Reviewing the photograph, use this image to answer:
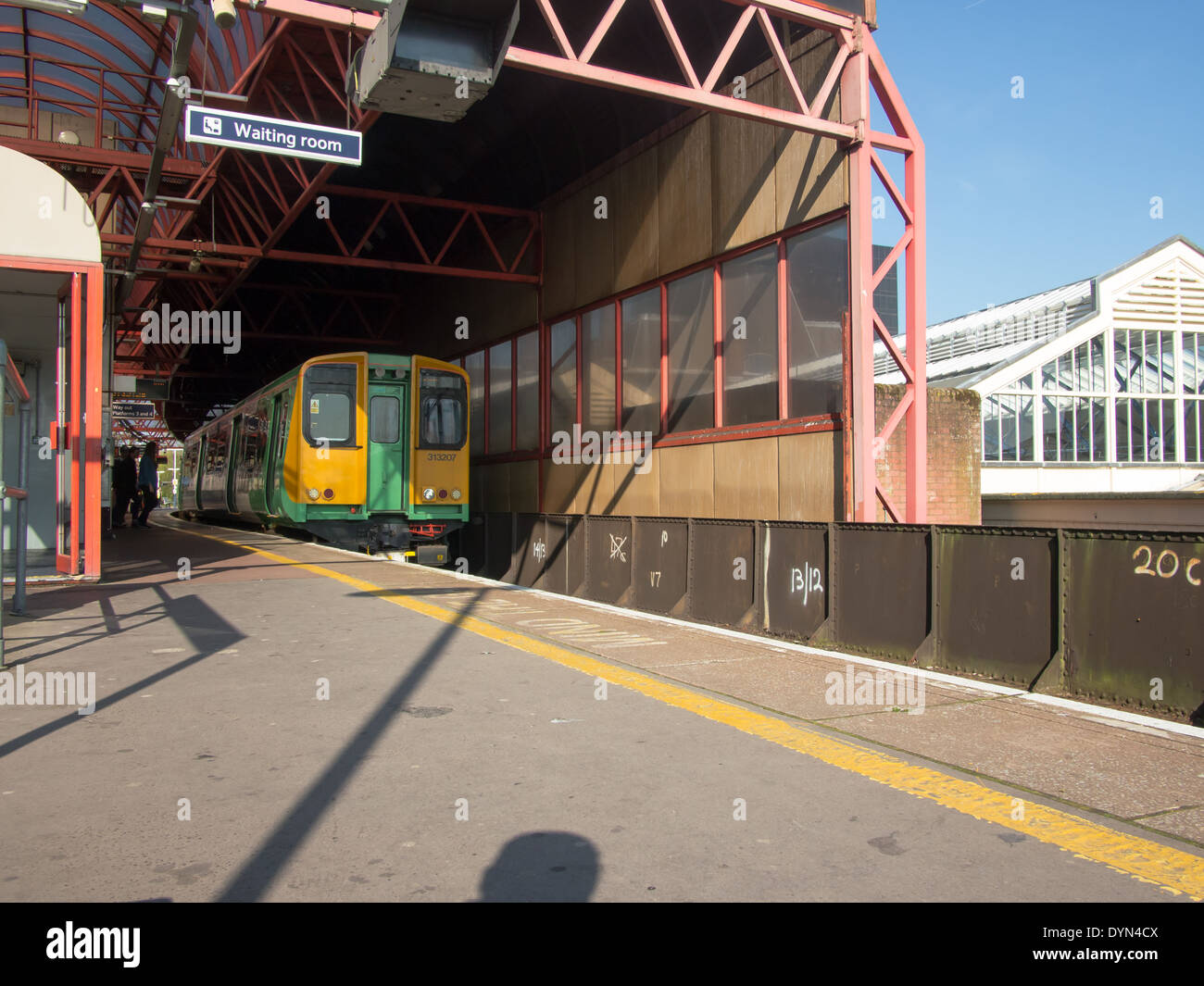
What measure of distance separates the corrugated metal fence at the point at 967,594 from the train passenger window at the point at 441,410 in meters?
6.42

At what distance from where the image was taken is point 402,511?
55.9 ft

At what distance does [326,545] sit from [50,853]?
1470 centimetres

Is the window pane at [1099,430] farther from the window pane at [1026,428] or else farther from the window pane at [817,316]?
the window pane at [817,316]

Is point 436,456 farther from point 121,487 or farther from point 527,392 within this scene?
point 121,487

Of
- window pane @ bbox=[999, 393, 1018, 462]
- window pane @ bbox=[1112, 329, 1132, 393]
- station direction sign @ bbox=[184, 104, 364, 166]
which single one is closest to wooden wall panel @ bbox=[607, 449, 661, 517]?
station direction sign @ bbox=[184, 104, 364, 166]

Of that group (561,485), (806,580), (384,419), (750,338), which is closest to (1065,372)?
(561,485)

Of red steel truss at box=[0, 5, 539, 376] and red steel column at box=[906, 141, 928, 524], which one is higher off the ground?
red steel truss at box=[0, 5, 539, 376]

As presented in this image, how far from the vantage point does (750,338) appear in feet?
45.2

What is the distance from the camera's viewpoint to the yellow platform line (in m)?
3.53

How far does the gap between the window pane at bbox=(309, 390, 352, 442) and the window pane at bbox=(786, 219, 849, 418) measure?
25.9 feet

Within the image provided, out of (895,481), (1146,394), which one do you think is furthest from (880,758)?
(1146,394)

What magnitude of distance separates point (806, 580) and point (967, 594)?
1.95m

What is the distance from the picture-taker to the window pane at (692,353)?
578 inches

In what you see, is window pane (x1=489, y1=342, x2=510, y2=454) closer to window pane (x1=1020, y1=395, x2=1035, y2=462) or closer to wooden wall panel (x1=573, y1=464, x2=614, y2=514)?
wooden wall panel (x1=573, y1=464, x2=614, y2=514)
